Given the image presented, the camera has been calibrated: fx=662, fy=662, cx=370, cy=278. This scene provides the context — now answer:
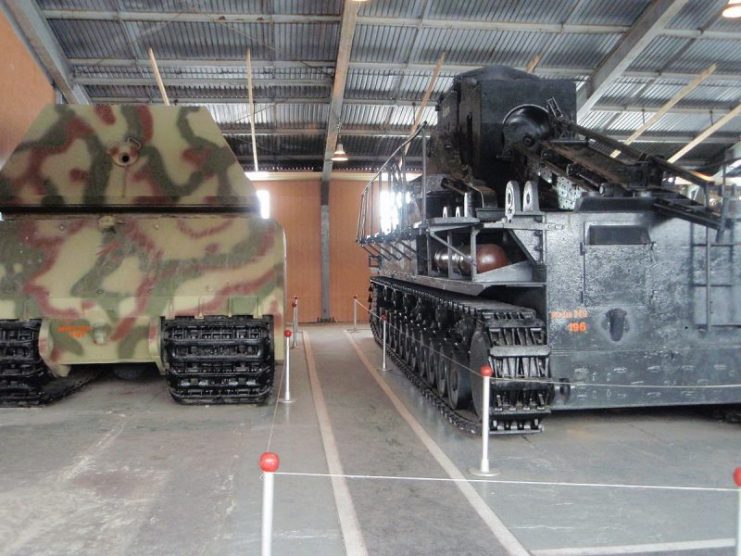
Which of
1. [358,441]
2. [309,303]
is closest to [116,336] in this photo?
[358,441]

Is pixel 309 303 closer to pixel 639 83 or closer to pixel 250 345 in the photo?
pixel 639 83

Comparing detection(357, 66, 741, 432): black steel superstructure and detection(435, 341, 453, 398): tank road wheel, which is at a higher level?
detection(357, 66, 741, 432): black steel superstructure

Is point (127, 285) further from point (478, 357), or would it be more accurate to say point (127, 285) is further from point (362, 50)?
point (362, 50)

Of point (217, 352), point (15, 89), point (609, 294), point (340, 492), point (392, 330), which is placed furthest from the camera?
point (392, 330)

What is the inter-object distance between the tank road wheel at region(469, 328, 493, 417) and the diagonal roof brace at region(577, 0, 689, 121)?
9700 millimetres

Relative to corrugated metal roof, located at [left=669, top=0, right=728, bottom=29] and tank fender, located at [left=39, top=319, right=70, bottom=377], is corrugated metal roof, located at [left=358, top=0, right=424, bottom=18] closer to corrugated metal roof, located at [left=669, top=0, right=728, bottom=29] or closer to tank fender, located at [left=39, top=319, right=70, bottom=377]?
corrugated metal roof, located at [left=669, top=0, right=728, bottom=29]

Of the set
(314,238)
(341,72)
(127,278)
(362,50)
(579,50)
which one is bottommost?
(127,278)

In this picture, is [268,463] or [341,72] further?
[341,72]

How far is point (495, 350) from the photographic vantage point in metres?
5.82

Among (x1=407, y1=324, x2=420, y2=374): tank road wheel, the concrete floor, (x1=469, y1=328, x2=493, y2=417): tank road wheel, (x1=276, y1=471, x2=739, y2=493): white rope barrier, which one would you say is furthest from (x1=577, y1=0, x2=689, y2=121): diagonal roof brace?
(x1=276, y1=471, x2=739, y2=493): white rope barrier

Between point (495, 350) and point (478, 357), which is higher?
point (495, 350)

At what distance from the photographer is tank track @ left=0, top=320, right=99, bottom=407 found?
23.4ft

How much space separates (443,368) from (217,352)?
108 inches

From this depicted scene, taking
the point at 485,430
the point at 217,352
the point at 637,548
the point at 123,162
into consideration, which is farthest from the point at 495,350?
the point at 123,162
